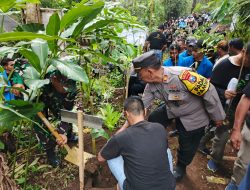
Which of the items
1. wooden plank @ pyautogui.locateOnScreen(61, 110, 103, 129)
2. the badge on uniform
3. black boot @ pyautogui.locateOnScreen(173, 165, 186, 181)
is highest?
the badge on uniform

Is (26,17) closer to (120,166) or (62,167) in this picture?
(62,167)

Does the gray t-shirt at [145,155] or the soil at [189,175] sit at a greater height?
the gray t-shirt at [145,155]

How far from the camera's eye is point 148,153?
2.03 metres

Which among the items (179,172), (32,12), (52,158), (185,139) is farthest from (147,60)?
(32,12)

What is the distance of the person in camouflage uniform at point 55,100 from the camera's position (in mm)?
2645

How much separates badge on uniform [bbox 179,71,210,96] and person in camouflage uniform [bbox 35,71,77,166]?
1185 millimetres

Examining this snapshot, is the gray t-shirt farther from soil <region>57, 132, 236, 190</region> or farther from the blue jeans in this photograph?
soil <region>57, 132, 236, 190</region>

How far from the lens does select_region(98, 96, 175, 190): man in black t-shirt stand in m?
2.04

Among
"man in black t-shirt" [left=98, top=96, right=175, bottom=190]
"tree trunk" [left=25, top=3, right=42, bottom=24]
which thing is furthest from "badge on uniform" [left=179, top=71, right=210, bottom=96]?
"tree trunk" [left=25, top=3, right=42, bottom=24]

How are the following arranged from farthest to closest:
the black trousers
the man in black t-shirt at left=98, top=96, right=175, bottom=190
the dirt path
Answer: the dirt path < the black trousers < the man in black t-shirt at left=98, top=96, right=175, bottom=190

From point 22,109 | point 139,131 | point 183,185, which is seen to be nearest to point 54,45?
point 22,109

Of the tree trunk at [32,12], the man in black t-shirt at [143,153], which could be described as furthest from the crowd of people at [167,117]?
the tree trunk at [32,12]

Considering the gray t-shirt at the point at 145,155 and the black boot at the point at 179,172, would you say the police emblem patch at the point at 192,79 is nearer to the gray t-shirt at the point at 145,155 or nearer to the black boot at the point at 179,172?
the gray t-shirt at the point at 145,155

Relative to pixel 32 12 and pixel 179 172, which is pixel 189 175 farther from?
pixel 32 12
